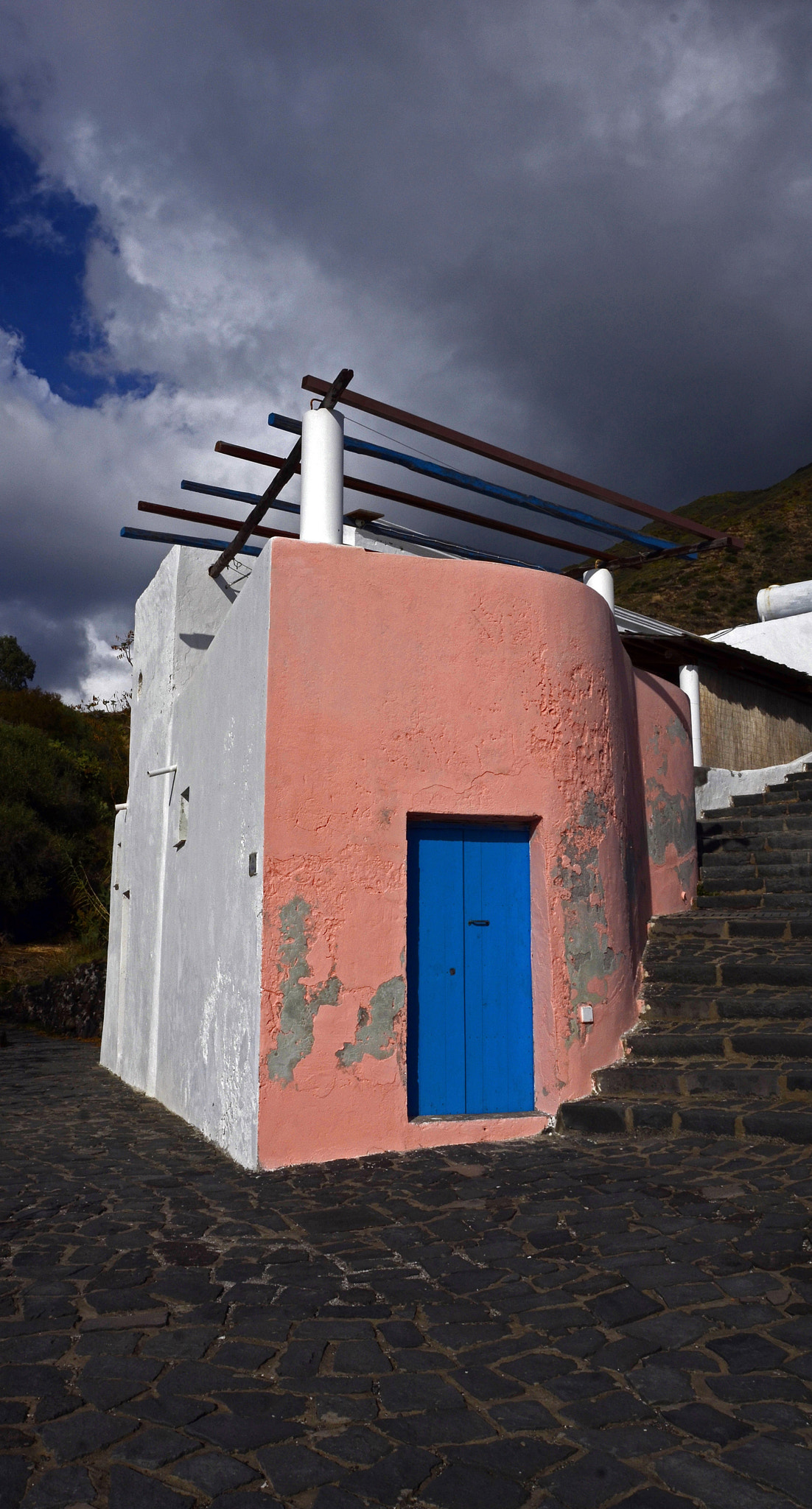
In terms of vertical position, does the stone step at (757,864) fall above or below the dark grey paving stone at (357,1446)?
above

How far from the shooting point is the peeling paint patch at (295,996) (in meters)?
5.93

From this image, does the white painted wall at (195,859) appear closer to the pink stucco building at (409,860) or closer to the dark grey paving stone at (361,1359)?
the pink stucco building at (409,860)

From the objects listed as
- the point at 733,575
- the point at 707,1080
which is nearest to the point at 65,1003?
the point at 707,1080

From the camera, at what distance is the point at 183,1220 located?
190 inches

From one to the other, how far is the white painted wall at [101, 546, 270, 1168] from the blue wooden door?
110 cm

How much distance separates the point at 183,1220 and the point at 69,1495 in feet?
7.80

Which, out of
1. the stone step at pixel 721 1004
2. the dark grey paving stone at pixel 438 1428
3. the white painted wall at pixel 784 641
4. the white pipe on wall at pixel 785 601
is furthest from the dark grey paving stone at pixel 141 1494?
the white pipe on wall at pixel 785 601

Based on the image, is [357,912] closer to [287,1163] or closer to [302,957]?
[302,957]

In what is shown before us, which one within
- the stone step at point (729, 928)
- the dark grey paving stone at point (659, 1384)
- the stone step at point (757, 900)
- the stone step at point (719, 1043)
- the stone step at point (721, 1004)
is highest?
the stone step at point (757, 900)

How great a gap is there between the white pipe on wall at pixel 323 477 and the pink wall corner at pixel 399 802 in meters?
0.36

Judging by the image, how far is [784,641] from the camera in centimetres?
1920

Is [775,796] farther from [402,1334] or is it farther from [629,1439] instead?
[629,1439]

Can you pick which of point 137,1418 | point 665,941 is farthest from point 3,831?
point 137,1418

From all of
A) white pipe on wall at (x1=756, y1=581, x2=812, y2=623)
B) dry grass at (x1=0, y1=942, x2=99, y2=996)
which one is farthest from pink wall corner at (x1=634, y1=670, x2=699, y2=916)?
dry grass at (x1=0, y1=942, x2=99, y2=996)
